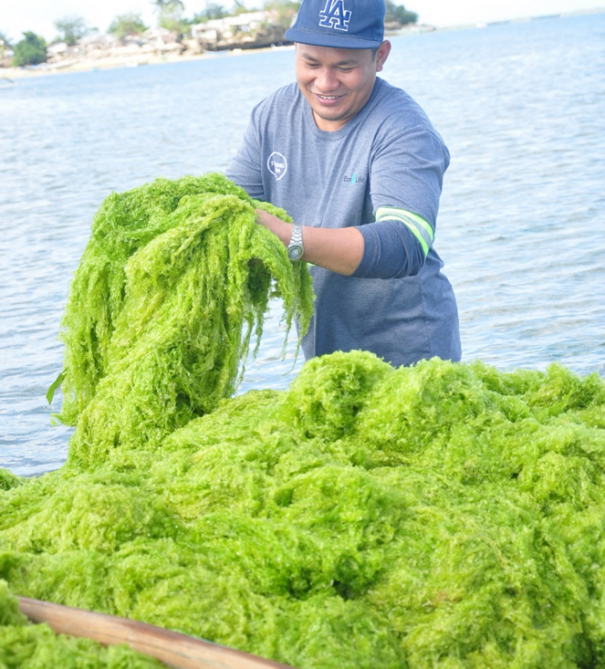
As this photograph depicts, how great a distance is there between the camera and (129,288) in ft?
8.74

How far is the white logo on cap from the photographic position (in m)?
3.13

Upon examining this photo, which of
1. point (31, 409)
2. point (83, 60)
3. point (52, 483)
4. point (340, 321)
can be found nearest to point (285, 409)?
point (52, 483)

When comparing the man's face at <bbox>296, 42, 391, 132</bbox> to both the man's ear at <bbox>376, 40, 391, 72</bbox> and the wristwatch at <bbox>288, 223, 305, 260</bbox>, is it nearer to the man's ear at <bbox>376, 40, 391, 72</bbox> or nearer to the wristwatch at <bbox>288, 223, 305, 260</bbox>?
the man's ear at <bbox>376, 40, 391, 72</bbox>

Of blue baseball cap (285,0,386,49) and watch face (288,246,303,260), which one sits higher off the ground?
blue baseball cap (285,0,386,49)

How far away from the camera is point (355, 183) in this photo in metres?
3.37

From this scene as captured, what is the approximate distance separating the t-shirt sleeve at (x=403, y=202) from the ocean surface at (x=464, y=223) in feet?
8.37

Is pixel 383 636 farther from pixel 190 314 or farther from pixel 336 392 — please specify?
pixel 190 314

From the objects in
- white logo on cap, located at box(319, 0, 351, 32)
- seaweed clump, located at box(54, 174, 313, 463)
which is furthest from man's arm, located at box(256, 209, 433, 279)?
white logo on cap, located at box(319, 0, 351, 32)

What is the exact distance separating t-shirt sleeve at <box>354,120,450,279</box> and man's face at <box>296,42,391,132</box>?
0.78 feet

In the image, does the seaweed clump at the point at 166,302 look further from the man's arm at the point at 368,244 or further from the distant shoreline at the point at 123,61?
the distant shoreline at the point at 123,61

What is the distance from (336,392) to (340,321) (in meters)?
1.37

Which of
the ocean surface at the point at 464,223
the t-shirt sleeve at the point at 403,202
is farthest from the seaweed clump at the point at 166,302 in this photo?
the ocean surface at the point at 464,223

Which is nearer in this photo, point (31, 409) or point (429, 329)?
point (429, 329)

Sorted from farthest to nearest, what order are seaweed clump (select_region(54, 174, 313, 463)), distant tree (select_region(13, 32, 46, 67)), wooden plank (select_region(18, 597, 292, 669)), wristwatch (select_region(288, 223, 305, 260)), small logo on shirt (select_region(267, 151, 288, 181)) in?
distant tree (select_region(13, 32, 46, 67)) < small logo on shirt (select_region(267, 151, 288, 181)) < wristwatch (select_region(288, 223, 305, 260)) < seaweed clump (select_region(54, 174, 313, 463)) < wooden plank (select_region(18, 597, 292, 669))
